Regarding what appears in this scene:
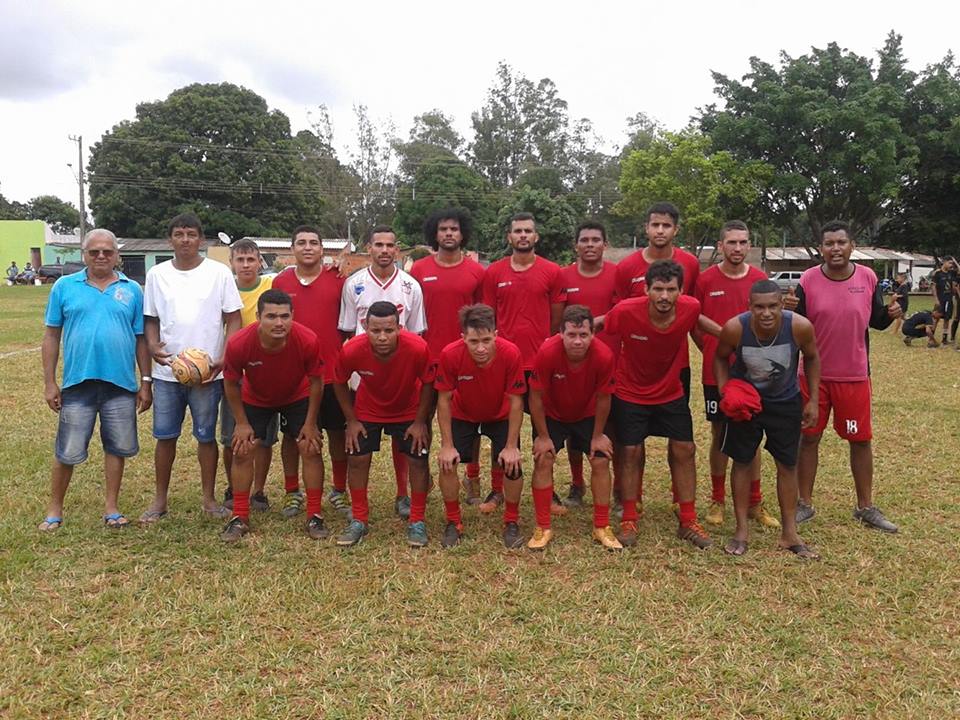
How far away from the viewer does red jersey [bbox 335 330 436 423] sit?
4.85 meters

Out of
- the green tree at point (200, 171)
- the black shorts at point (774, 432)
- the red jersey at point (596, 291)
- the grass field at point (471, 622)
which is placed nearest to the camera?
the grass field at point (471, 622)

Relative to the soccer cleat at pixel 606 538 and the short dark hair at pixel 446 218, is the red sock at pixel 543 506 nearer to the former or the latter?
the soccer cleat at pixel 606 538

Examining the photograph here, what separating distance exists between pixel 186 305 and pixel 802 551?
4365 mm

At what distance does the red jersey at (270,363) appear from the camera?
4.87 meters

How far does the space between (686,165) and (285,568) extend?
33.7 metres

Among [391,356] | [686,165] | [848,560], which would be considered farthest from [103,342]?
[686,165]

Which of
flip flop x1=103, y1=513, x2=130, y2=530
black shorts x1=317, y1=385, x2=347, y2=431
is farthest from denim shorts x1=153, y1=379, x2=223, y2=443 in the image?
black shorts x1=317, y1=385, x2=347, y2=431

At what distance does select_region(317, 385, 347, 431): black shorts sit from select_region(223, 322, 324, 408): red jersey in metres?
0.30

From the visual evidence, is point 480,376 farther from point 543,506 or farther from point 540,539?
point 540,539

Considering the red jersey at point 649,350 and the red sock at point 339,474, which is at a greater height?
the red jersey at point 649,350

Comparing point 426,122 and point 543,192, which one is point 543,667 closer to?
point 543,192

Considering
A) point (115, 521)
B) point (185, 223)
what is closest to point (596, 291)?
point (185, 223)

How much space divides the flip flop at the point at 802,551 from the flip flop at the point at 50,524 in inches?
191

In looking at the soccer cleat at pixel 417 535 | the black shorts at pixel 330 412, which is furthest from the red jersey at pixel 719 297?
the black shorts at pixel 330 412
